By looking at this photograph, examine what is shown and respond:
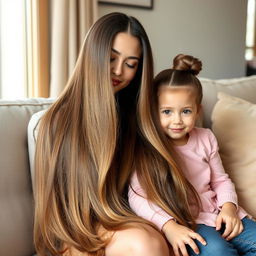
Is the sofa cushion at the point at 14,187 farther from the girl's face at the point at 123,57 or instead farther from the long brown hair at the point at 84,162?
the girl's face at the point at 123,57

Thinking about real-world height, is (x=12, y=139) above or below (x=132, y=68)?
below

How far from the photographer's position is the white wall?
9.74 ft

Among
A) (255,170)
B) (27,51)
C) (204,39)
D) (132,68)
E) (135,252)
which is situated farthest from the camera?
(204,39)

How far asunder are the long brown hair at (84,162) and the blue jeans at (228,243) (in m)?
0.21

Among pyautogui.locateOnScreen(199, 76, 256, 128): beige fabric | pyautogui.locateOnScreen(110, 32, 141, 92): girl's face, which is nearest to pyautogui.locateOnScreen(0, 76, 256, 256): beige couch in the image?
pyautogui.locateOnScreen(199, 76, 256, 128): beige fabric

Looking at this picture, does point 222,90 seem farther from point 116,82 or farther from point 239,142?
point 116,82

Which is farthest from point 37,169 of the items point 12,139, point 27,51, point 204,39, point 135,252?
point 204,39

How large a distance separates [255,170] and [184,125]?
1.21ft

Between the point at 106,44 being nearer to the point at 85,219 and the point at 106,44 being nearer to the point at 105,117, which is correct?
Answer: the point at 105,117

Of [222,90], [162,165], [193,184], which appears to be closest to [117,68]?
[162,165]

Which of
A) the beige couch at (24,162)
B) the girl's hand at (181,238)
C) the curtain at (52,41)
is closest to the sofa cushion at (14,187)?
the beige couch at (24,162)

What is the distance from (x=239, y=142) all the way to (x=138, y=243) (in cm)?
71

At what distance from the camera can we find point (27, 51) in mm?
2273

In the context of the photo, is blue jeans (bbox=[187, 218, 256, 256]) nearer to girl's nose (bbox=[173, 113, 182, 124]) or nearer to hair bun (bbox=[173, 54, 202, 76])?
girl's nose (bbox=[173, 113, 182, 124])
